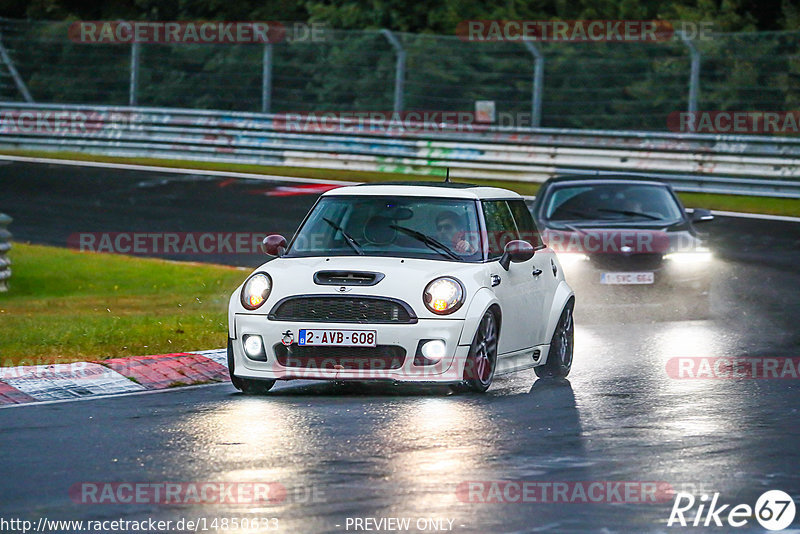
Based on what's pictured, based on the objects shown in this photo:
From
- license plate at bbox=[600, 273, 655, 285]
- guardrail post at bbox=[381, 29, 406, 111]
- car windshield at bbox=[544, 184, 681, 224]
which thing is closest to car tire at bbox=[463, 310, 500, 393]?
license plate at bbox=[600, 273, 655, 285]

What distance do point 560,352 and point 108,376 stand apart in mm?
3406

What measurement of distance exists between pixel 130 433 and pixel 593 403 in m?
3.16

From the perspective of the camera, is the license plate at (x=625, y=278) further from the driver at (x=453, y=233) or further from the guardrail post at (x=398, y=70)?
the guardrail post at (x=398, y=70)

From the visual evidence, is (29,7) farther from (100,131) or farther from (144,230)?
(144,230)

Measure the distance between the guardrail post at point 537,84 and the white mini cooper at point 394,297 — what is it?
56.8 ft

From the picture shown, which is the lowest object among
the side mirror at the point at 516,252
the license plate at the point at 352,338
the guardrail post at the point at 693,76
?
the license plate at the point at 352,338

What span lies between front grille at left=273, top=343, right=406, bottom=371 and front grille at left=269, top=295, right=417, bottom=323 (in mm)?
183

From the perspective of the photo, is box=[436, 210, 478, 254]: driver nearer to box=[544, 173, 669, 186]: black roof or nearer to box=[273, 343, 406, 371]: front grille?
box=[273, 343, 406, 371]: front grille

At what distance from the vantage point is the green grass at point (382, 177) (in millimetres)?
25969

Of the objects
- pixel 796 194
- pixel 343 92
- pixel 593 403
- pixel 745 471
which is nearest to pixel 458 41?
pixel 343 92

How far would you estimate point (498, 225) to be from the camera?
38.1 feet

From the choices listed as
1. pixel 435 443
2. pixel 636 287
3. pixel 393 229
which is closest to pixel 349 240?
pixel 393 229

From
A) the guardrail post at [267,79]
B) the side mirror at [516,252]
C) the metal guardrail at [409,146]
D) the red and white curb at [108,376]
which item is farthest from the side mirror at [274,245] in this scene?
the guardrail post at [267,79]

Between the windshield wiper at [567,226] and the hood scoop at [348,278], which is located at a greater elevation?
the hood scoop at [348,278]
